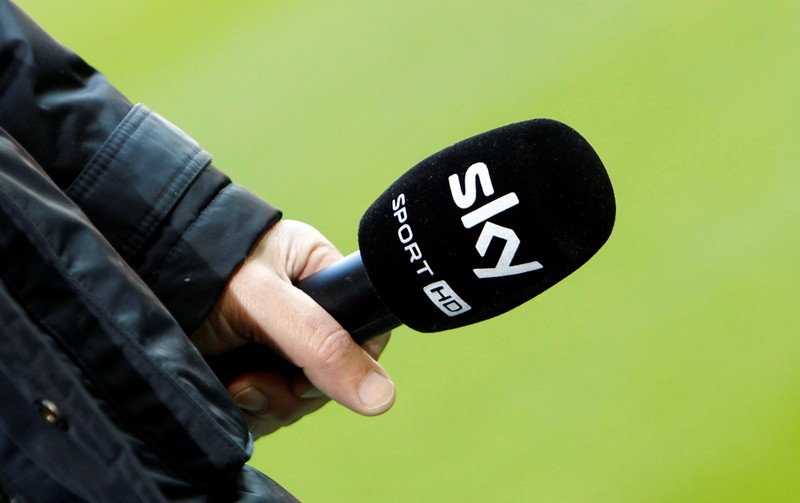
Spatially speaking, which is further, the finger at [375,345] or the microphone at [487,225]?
the finger at [375,345]

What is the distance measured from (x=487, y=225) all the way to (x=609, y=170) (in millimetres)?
762

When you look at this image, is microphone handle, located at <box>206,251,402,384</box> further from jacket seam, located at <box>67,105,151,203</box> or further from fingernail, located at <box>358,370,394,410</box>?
jacket seam, located at <box>67,105,151,203</box>

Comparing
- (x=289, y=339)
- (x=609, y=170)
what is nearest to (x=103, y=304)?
(x=289, y=339)

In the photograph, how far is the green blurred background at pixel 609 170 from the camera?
1.12 metres

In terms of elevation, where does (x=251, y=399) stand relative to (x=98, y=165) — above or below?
below

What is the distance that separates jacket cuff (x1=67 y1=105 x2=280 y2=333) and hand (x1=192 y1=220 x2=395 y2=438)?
0.01 metres

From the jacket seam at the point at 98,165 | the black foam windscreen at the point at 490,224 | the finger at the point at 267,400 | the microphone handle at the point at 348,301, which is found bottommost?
the finger at the point at 267,400

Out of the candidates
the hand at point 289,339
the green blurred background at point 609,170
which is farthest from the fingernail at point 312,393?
→ the green blurred background at point 609,170

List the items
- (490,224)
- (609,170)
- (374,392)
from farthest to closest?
(609,170), (374,392), (490,224)

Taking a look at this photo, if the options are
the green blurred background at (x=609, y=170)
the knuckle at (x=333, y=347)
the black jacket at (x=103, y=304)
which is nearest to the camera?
the black jacket at (x=103, y=304)

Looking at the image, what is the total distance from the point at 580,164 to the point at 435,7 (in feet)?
2.76

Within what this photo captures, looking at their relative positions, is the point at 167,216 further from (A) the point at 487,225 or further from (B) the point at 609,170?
(B) the point at 609,170

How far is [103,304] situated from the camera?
Result: 1.54 feet

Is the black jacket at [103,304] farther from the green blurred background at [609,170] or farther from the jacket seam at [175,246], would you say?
the green blurred background at [609,170]
